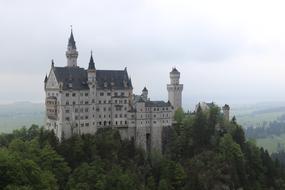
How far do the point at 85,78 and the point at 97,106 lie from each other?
7.01 metres

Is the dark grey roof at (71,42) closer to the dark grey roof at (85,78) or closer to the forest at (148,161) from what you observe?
the dark grey roof at (85,78)

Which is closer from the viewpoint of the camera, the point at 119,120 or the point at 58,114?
the point at 58,114

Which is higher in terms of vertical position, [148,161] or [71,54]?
[71,54]

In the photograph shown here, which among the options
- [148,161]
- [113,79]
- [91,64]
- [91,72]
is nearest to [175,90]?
[113,79]

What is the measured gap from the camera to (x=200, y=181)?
100438mm

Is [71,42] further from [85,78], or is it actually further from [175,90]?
[175,90]

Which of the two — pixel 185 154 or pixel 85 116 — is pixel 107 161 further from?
pixel 185 154

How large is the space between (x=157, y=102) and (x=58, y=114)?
25.7 meters

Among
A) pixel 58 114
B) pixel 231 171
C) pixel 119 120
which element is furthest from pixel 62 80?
pixel 231 171

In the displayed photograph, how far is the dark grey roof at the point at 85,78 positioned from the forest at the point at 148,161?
11325 millimetres

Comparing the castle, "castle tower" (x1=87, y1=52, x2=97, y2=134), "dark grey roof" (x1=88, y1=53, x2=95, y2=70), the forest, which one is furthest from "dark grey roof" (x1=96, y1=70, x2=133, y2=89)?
the forest

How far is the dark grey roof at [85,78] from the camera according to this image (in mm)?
103500

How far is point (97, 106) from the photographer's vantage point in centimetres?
10638

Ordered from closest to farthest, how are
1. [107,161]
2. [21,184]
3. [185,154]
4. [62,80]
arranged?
[21,184] → [107,161] → [62,80] → [185,154]
